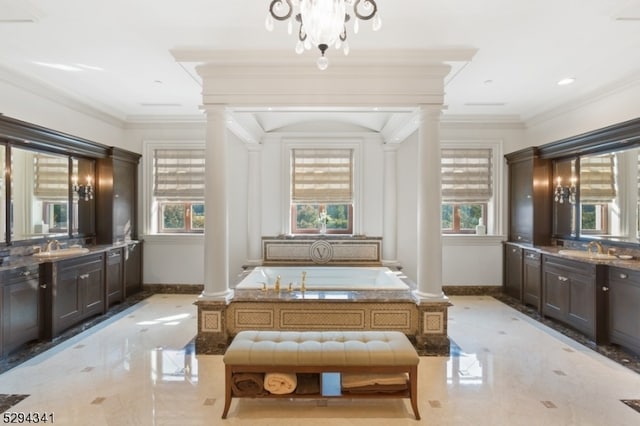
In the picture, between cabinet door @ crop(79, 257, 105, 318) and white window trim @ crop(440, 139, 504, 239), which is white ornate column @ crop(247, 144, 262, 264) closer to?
cabinet door @ crop(79, 257, 105, 318)

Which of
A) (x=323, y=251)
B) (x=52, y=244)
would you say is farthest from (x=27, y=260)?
(x=323, y=251)

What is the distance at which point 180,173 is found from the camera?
5.52 m

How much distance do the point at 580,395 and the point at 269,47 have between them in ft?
12.7

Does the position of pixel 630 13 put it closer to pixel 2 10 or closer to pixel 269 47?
pixel 269 47

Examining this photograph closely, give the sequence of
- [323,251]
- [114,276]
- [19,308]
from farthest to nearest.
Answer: [323,251], [114,276], [19,308]

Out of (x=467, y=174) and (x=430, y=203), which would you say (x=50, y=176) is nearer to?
(x=430, y=203)

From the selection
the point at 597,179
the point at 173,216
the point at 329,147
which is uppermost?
the point at 329,147

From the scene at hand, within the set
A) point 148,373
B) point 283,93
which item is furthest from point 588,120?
point 148,373

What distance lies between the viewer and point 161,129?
5465mm

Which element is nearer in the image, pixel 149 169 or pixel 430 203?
pixel 430 203

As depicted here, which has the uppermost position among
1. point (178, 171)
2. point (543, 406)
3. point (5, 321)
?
point (178, 171)

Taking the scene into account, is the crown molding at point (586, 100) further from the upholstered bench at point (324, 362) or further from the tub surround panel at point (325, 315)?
the upholstered bench at point (324, 362)

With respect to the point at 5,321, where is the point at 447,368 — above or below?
below

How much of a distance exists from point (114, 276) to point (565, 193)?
6445 mm
